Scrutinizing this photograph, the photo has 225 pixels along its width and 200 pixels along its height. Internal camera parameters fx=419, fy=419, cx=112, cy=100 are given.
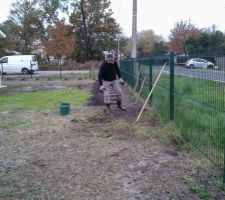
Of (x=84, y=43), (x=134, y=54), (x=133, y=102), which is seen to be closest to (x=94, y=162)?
(x=133, y=102)

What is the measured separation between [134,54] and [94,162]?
1540 centimetres

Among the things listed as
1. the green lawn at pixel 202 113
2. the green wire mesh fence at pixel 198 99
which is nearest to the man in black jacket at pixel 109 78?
the green wire mesh fence at pixel 198 99

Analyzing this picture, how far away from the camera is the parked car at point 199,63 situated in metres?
5.42

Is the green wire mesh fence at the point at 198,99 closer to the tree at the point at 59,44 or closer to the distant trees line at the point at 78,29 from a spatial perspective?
the tree at the point at 59,44

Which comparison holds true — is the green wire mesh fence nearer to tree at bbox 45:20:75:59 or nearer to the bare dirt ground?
the bare dirt ground

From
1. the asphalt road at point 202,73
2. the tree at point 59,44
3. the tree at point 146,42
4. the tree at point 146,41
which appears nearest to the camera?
the asphalt road at point 202,73

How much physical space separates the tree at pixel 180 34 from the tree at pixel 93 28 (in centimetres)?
796

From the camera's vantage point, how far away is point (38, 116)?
10664 mm

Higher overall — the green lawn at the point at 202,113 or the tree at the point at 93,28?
the tree at the point at 93,28

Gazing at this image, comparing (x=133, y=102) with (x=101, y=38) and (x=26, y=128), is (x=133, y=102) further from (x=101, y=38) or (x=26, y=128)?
(x=101, y=38)

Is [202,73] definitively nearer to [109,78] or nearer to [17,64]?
[109,78]

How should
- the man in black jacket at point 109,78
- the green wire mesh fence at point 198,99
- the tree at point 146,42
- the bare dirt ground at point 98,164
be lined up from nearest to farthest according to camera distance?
the bare dirt ground at point 98,164, the green wire mesh fence at point 198,99, the man in black jacket at point 109,78, the tree at point 146,42

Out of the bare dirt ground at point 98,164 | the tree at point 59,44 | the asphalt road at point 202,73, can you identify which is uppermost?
the tree at point 59,44

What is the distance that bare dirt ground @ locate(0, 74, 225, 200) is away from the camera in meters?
4.80
